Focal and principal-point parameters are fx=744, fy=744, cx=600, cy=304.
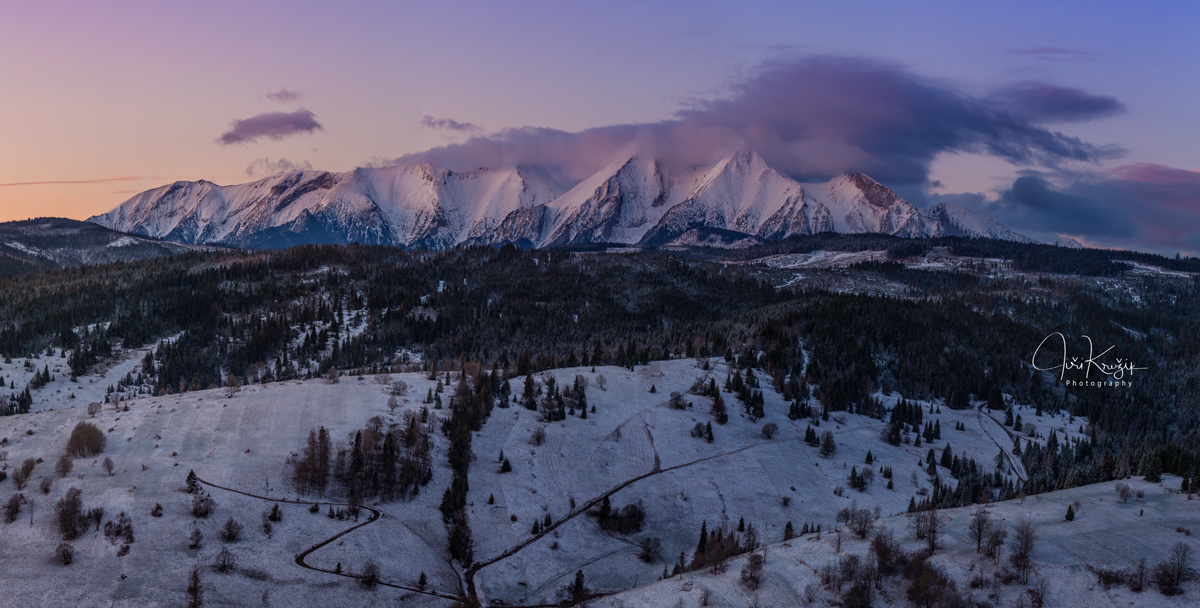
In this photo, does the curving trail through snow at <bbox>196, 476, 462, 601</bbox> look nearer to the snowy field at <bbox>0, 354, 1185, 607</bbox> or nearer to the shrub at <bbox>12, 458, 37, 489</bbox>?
the snowy field at <bbox>0, 354, 1185, 607</bbox>

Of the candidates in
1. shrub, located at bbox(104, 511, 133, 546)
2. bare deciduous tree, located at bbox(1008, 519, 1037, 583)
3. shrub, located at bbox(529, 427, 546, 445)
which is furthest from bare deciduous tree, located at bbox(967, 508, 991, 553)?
shrub, located at bbox(104, 511, 133, 546)

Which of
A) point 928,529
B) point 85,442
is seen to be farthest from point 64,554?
point 928,529

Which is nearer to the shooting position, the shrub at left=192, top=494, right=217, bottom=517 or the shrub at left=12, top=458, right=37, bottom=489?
the shrub at left=192, top=494, right=217, bottom=517

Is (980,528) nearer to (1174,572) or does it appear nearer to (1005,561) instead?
(1005,561)

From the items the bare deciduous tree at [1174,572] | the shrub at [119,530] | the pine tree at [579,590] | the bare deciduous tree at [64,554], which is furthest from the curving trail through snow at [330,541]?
the bare deciduous tree at [1174,572]

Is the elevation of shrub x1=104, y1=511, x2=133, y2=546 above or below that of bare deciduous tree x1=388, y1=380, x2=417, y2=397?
below

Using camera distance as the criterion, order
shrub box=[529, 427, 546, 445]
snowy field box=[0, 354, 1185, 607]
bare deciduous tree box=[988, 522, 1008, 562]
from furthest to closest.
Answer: shrub box=[529, 427, 546, 445] → bare deciduous tree box=[988, 522, 1008, 562] → snowy field box=[0, 354, 1185, 607]

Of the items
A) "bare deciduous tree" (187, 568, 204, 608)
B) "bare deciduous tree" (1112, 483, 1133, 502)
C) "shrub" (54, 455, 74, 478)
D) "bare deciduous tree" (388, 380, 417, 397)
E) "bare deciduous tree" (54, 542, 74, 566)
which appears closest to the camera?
"bare deciduous tree" (187, 568, 204, 608)
